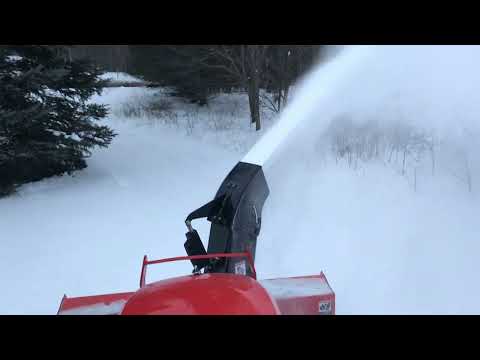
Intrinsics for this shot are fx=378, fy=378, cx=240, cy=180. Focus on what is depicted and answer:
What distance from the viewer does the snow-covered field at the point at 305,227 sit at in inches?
164

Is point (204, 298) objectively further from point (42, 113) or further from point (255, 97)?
point (255, 97)

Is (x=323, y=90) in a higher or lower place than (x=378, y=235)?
higher

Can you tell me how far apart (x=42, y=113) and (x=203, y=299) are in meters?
7.45

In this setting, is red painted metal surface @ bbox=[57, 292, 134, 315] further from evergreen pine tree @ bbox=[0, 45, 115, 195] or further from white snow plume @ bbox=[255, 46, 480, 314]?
evergreen pine tree @ bbox=[0, 45, 115, 195]

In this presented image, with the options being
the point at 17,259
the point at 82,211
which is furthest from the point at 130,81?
the point at 17,259

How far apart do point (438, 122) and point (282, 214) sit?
3.14 meters

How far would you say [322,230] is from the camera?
534cm

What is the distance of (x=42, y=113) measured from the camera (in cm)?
758

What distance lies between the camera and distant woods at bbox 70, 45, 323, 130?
1292 cm

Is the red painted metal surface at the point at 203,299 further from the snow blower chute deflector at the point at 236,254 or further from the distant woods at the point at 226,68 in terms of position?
the distant woods at the point at 226,68

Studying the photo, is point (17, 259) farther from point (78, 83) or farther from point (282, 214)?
point (78, 83)

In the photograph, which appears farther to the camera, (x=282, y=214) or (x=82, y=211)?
(x=82, y=211)

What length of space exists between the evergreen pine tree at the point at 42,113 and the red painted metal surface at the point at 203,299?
7207 millimetres

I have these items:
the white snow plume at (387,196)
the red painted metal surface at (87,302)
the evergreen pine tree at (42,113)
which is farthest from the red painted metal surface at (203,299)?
the evergreen pine tree at (42,113)
